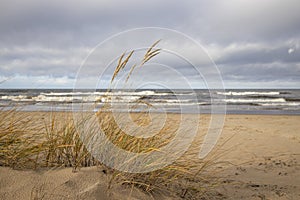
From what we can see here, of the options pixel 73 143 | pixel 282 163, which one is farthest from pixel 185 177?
pixel 282 163

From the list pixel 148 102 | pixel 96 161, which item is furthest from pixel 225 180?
pixel 96 161

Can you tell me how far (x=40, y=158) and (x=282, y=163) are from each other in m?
3.52

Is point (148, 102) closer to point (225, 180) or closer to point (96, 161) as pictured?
point (96, 161)

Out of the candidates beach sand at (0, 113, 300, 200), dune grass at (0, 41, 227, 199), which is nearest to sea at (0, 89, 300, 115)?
dune grass at (0, 41, 227, 199)

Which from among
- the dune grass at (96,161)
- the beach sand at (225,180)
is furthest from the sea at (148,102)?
the beach sand at (225,180)

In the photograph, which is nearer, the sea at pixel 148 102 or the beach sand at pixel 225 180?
the beach sand at pixel 225 180

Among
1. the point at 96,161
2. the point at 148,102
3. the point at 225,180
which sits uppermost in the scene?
the point at 148,102

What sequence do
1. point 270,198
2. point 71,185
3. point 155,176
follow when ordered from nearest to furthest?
point 71,185 < point 155,176 < point 270,198

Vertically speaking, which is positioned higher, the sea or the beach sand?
the sea

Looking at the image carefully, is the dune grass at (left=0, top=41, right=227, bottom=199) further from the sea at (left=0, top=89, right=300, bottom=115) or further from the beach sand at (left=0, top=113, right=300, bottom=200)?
the sea at (left=0, top=89, right=300, bottom=115)

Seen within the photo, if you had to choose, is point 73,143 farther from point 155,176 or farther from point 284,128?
point 284,128

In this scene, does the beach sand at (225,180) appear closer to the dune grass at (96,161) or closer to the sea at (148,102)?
the dune grass at (96,161)

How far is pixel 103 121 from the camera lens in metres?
2.77

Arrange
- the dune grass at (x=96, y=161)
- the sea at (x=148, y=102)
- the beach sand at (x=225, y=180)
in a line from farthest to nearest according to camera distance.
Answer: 1. the sea at (x=148, y=102)
2. the dune grass at (x=96, y=161)
3. the beach sand at (x=225, y=180)
